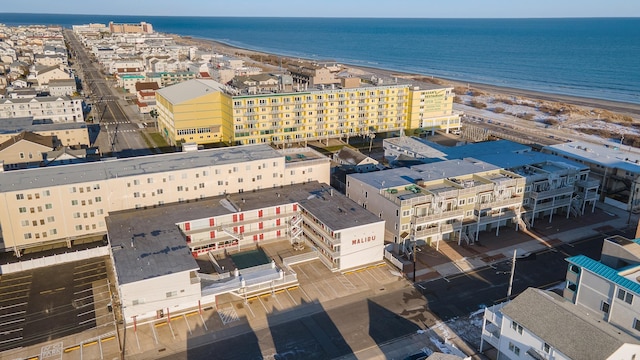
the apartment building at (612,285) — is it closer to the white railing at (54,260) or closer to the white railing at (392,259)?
the white railing at (392,259)

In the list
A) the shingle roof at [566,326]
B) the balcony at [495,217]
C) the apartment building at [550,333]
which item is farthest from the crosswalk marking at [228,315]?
the balcony at [495,217]

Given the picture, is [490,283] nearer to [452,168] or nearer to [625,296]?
[625,296]

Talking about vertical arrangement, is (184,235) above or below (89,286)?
above

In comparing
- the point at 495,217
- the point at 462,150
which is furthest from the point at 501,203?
the point at 462,150

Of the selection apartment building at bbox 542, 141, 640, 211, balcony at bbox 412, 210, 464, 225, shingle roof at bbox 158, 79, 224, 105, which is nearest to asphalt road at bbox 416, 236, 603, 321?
balcony at bbox 412, 210, 464, 225

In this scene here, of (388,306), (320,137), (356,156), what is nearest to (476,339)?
(388,306)

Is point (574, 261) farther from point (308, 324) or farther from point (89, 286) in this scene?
point (89, 286)
